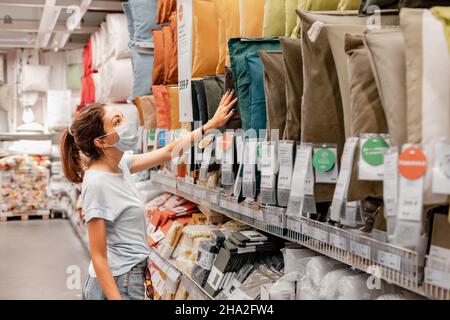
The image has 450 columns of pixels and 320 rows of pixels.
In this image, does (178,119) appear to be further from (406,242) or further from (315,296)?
(406,242)

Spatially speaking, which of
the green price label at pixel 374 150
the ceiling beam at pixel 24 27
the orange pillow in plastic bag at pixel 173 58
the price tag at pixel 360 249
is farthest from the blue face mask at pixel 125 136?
the ceiling beam at pixel 24 27

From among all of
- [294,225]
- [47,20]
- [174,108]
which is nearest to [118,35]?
[47,20]

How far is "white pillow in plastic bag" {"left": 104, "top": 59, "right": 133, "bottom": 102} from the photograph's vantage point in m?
5.64

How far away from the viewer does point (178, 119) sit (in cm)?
348

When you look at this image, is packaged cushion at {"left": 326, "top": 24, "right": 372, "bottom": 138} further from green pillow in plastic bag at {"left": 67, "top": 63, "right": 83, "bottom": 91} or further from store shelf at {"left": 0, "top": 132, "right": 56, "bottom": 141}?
green pillow in plastic bag at {"left": 67, "top": 63, "right": 83, "bottom": 91}

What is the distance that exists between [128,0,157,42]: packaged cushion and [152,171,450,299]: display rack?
203 centimetres

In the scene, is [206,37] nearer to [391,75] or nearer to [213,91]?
[213,91]

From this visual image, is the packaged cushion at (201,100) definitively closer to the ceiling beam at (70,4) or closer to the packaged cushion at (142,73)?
the packaged cushion at (142,73)

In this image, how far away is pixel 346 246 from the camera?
1707mm

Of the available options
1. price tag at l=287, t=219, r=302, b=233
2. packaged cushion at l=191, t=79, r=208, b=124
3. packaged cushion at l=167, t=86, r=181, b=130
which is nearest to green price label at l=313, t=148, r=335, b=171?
price tag at l=287, t=219, r=302, b=233

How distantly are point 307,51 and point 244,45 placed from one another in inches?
22.4

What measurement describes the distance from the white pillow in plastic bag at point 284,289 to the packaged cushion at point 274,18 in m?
0.90

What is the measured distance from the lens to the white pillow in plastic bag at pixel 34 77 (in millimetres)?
9945

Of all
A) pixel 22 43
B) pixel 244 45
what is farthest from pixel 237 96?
pixel 22 43
